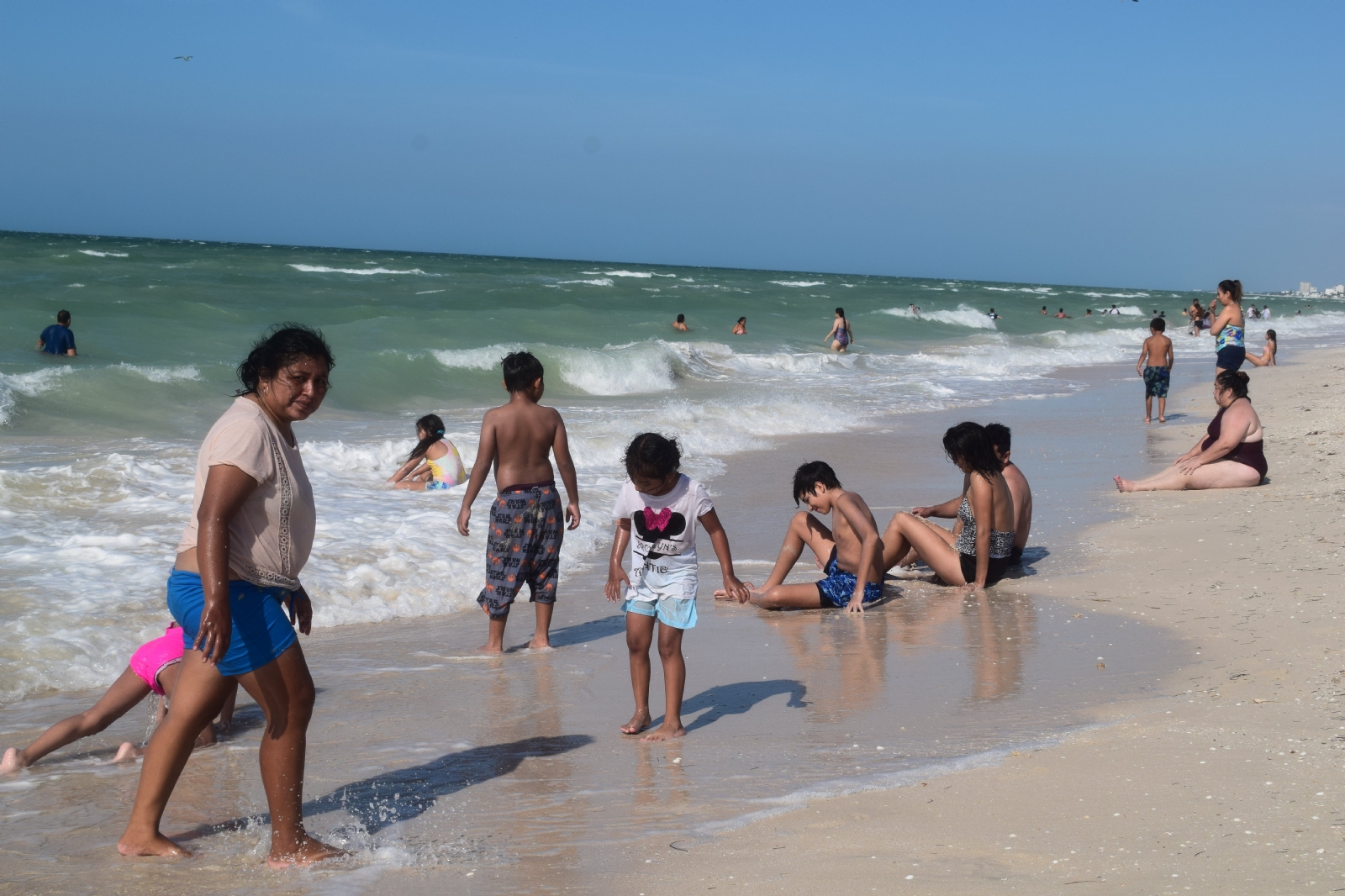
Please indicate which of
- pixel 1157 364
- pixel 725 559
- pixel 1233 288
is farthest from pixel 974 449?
pixel 1157 364

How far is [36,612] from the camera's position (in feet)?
18.6

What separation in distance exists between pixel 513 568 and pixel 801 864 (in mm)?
2946

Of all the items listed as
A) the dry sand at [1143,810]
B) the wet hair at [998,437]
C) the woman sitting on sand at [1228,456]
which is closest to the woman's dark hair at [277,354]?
the dry sand at [1143,810]

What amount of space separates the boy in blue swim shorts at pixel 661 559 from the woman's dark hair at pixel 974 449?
2605 millimetres

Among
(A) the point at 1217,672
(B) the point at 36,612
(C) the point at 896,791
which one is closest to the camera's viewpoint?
(C) the point at 896,791

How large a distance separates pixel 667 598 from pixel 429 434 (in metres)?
5.73

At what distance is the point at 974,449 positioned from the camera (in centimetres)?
676

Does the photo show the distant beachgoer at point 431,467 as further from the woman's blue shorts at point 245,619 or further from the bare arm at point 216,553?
the bare arm at point 216,553

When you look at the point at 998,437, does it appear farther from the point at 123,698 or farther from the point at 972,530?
the point at 123,698

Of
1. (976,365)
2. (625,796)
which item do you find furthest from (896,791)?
(976,365)

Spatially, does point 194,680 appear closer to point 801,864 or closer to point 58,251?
point 801,864

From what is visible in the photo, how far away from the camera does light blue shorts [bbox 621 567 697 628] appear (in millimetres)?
4527

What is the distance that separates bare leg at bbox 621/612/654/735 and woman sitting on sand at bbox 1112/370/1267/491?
6.16 meters

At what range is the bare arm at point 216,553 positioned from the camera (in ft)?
9.57
